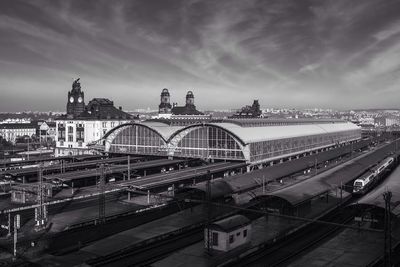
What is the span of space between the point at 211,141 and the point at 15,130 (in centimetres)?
12161

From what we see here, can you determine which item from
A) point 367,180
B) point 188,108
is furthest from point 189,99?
point 367,180

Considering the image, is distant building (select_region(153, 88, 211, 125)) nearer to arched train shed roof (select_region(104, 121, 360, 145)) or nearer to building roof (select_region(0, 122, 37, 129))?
building roof (select_region(0, 122, 37, 129))

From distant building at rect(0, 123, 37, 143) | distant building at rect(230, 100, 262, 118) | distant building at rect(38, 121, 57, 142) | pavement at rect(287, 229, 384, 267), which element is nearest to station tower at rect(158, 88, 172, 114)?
distant building at rect(230, 100, 262, 118)

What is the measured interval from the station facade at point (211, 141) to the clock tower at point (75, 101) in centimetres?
3918

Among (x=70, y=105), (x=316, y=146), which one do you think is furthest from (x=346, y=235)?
(x=70, y=105)

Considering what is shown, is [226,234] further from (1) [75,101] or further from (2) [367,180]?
(1) [75,101]

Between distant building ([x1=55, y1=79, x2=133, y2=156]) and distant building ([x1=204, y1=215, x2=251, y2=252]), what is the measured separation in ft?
236

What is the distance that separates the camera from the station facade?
65.6m

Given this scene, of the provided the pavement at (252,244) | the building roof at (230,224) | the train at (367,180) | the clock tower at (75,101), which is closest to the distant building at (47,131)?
the clock tower at (75,101)

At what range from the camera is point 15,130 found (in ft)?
537

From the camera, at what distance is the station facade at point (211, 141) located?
215ft

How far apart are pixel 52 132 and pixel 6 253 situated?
13246cm

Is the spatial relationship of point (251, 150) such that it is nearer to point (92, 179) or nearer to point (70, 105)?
point (92, 179)

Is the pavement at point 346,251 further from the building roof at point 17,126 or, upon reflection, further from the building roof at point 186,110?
the building roof at point 17,126
